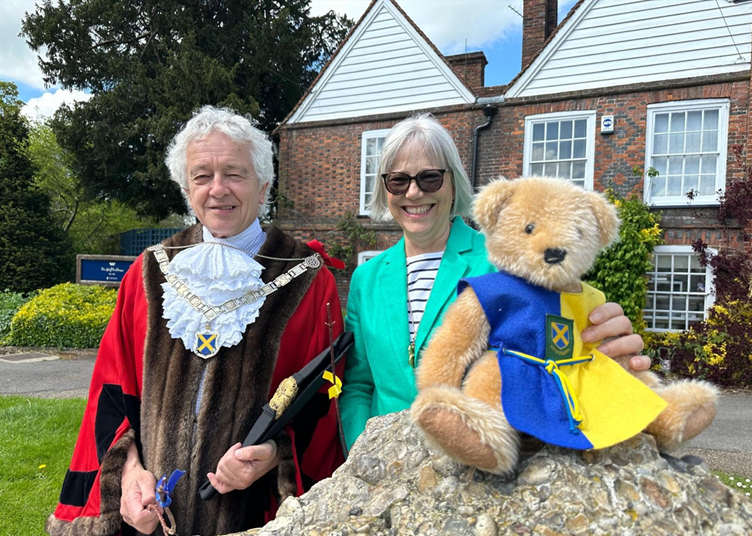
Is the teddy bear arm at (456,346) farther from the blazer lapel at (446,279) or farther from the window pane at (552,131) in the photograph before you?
the window pane at (552,131)

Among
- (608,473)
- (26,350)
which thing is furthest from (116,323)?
(26,350)

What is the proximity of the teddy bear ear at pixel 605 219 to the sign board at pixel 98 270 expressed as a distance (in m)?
12.0

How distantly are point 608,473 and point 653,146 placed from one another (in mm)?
10389

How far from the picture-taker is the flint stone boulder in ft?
3.31

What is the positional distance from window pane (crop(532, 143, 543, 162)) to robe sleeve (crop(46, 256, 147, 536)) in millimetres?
9847

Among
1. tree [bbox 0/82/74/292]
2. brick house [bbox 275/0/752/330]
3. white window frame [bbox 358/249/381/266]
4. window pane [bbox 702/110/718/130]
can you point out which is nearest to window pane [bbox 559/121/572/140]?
brick house [bbox 275/0/752/330]

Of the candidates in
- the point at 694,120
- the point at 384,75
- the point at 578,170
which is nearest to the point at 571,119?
the point at 578,170

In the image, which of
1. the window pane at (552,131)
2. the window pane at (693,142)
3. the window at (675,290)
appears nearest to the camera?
the window at (675,290)

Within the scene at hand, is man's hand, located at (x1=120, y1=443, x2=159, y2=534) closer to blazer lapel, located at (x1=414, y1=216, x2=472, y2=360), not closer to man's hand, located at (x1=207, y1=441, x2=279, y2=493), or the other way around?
man's hand, located at (x1=207, y1=441, x2=279, y2=493)

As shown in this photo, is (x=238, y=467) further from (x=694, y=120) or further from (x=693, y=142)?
(x=694, y=120)

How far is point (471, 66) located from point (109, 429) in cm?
1195

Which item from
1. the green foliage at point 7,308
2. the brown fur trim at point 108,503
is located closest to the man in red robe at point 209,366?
the brown fur trim at point 108,503

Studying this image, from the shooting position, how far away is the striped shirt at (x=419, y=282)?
2029 millimetres

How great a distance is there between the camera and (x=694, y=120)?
9.62m
